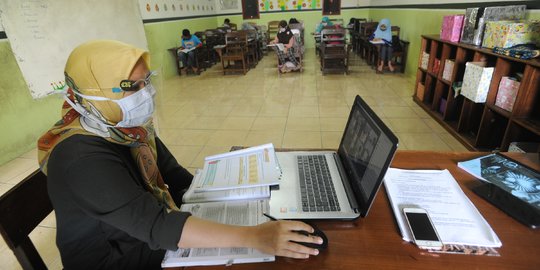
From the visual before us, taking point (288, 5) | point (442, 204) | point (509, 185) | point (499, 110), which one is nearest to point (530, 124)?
point (499, 110)

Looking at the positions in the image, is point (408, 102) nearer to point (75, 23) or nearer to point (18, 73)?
point (75, 23)

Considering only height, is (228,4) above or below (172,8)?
above

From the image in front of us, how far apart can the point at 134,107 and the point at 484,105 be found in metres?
2.93

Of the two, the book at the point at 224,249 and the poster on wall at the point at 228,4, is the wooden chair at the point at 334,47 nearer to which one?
the poster on wall at the point at 228,4

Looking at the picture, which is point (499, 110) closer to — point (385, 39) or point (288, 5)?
point (385, 39)

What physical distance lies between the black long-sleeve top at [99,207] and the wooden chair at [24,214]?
0.11 meters

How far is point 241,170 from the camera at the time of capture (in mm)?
1048

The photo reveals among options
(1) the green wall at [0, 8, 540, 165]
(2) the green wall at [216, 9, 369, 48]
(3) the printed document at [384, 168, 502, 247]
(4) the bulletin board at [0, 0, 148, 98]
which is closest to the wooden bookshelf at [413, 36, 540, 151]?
(1) the green wall at [0, 8, 540, 165]

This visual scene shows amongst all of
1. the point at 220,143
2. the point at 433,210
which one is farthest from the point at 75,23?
the point at 433,210

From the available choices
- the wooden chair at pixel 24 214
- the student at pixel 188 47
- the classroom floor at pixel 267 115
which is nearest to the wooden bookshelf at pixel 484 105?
the classroom floor at pixel 267 115

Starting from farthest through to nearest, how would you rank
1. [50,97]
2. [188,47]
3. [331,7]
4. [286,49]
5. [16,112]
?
[331,7] → [188,47] → [286,49] → [50,97] → [16,112]

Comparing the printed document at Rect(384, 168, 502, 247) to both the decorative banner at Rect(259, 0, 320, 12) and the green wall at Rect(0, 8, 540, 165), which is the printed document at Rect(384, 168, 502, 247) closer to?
the green wall at Rect(0, 8, 540, 165)

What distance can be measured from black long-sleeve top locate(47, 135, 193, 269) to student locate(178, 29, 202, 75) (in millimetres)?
6183

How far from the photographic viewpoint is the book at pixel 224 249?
704 millimetres
